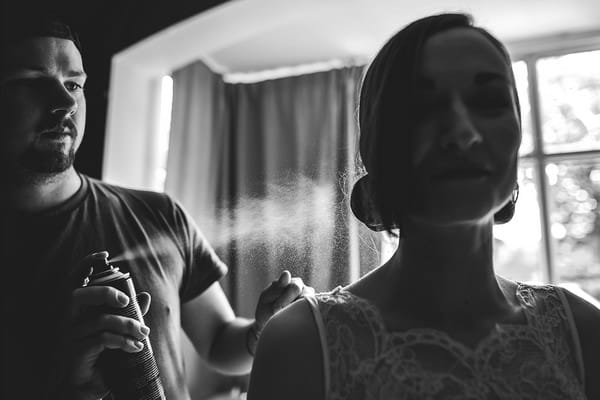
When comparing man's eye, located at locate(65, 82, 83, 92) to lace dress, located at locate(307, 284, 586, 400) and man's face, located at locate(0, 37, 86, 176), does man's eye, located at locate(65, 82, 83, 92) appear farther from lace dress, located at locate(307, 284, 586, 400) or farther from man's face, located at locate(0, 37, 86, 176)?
lace dress, located at locate(307, 284, 586, 400)

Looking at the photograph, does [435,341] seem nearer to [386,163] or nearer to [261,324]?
[386,163]

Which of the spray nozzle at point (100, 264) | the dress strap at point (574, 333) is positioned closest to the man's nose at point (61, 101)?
the spray nozzle at point (100, 264)

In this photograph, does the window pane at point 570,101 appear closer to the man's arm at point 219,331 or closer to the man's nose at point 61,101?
the man's arm at point 219,331

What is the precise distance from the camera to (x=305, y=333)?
25.7 inches

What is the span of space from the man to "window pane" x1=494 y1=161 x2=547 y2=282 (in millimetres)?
1246

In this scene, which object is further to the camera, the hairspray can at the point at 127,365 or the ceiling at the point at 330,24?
the ceiling at the point at 330,24

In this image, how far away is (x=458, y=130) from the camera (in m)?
0.62

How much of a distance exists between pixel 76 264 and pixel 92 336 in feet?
0.48

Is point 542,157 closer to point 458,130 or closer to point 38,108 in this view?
point 458,130

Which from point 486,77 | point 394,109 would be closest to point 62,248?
point 394,109

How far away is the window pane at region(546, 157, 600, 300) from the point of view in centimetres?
232

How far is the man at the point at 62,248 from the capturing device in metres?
0.80

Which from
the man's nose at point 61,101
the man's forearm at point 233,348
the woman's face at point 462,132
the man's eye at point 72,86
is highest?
the man's eye at point 72,86

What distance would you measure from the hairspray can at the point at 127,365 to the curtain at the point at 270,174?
331 millimetres
